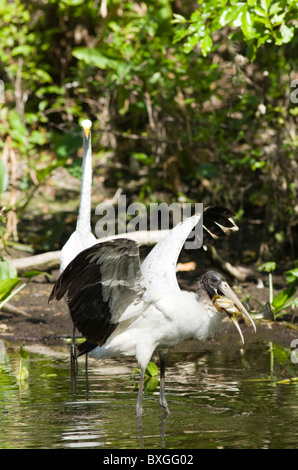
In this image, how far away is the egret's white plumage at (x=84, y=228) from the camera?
6.28m

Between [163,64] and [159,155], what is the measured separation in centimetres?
138

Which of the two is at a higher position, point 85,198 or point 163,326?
point 85,198

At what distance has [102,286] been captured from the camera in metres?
4.91

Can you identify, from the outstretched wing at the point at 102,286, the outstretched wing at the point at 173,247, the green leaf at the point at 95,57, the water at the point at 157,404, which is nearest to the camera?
the water at the point at 157,404

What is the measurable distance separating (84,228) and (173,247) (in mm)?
1273

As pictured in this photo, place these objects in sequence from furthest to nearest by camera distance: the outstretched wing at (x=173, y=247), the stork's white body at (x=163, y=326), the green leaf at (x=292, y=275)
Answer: the green leaf at (x=292, y=275) < the outstretched wing at (x=173, y=247) < the stork's white body at (x=163, y=326)

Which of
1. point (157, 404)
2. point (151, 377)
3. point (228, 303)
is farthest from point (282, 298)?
point (157, 404)

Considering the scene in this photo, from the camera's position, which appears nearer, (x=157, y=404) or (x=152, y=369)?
(x=157, y=404)

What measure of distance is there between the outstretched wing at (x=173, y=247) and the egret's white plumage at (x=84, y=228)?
967 millimetres

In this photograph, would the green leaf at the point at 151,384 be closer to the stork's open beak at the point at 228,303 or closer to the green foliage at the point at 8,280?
the stork's open beak at the point at 228,303

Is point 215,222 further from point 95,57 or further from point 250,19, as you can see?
point 95,57

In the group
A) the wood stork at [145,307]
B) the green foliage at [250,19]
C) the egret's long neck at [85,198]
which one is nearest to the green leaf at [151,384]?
the wood stork at [145,307]

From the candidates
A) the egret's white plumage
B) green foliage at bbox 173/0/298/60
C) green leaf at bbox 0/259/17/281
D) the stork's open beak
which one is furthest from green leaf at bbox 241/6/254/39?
green leaf at bbox 0/259/17/281

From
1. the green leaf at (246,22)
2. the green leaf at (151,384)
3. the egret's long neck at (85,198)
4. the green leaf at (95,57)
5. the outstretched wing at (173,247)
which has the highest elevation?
the green leaf at (95,57)
